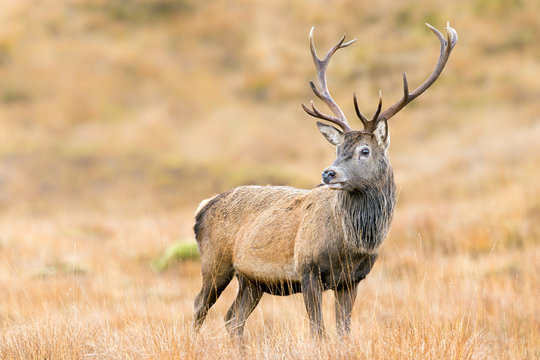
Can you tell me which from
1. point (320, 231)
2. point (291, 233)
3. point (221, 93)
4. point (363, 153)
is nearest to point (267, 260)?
point (291, 233)

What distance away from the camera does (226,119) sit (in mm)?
26266

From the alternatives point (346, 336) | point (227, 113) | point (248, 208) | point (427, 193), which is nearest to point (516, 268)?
point (248, 208)

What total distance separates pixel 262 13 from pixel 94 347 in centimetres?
2748

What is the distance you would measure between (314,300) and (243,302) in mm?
1171

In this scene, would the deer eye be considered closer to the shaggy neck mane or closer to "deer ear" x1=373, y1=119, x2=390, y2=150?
"deer ear" x1=373, y1=119, x2=390, y2=150

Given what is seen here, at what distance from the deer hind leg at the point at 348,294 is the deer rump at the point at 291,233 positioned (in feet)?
0.06

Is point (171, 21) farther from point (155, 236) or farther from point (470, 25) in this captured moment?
point (155, 236)

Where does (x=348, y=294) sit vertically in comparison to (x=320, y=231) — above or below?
below

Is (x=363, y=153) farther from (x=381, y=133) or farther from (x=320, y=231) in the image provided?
(x=320, y=231)

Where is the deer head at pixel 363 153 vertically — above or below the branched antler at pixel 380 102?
below

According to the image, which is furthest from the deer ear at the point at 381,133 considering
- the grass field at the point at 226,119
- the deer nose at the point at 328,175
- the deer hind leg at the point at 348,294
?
the grass field at the point at 226,119

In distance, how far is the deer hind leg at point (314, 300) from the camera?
5180 millimetres

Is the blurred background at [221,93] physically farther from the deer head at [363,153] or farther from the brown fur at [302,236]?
the deer head at [363,153]

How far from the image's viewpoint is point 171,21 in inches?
1202
